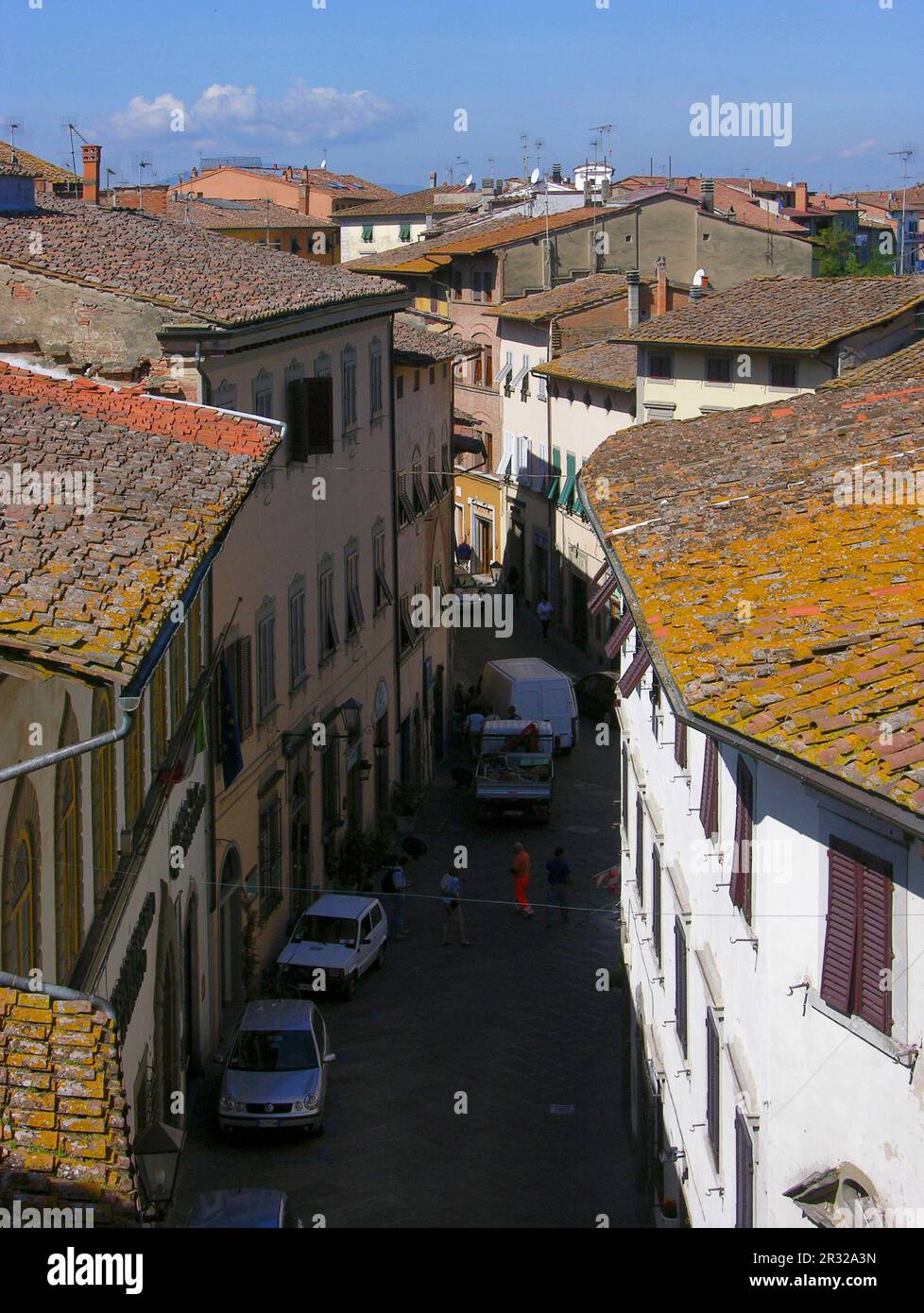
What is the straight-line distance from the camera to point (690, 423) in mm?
19953

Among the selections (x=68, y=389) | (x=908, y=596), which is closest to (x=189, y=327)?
(x=68, y=389)

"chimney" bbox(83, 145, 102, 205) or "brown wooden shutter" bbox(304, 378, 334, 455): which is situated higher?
"chimney" bbox(83, 145, 102, 205)

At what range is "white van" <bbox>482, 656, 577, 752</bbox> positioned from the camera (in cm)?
3828

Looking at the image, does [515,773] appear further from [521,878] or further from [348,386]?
[348,386]

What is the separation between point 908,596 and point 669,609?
174 centimetres

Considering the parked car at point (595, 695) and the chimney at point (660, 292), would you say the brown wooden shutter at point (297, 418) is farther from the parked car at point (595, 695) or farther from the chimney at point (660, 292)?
the chimney at point (660, 292)

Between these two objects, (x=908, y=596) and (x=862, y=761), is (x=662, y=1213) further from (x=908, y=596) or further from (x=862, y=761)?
(x=862, y=761)

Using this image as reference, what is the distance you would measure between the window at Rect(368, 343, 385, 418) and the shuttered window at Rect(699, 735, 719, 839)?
2026cm

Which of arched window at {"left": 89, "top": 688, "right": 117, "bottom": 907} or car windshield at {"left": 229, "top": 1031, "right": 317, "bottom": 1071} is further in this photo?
car windshield at {"left": 229, "top": 1031, "right": 317, "bottom": 1071}

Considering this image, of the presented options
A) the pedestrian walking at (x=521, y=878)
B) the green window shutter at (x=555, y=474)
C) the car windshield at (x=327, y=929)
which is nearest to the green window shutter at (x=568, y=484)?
the green window shutter at (x=555, y=474)

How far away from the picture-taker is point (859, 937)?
885cm

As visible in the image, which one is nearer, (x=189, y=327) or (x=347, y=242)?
(x=189, y=327)

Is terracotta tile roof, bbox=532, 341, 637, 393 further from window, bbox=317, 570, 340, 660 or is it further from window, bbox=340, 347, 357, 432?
Answer: window, bbox=317, 570, 340, 660

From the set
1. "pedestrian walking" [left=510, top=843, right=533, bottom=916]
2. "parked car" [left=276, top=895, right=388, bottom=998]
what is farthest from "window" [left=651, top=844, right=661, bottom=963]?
"pedestrian walking" [left=510, top=843, right=533, bottom=916]
